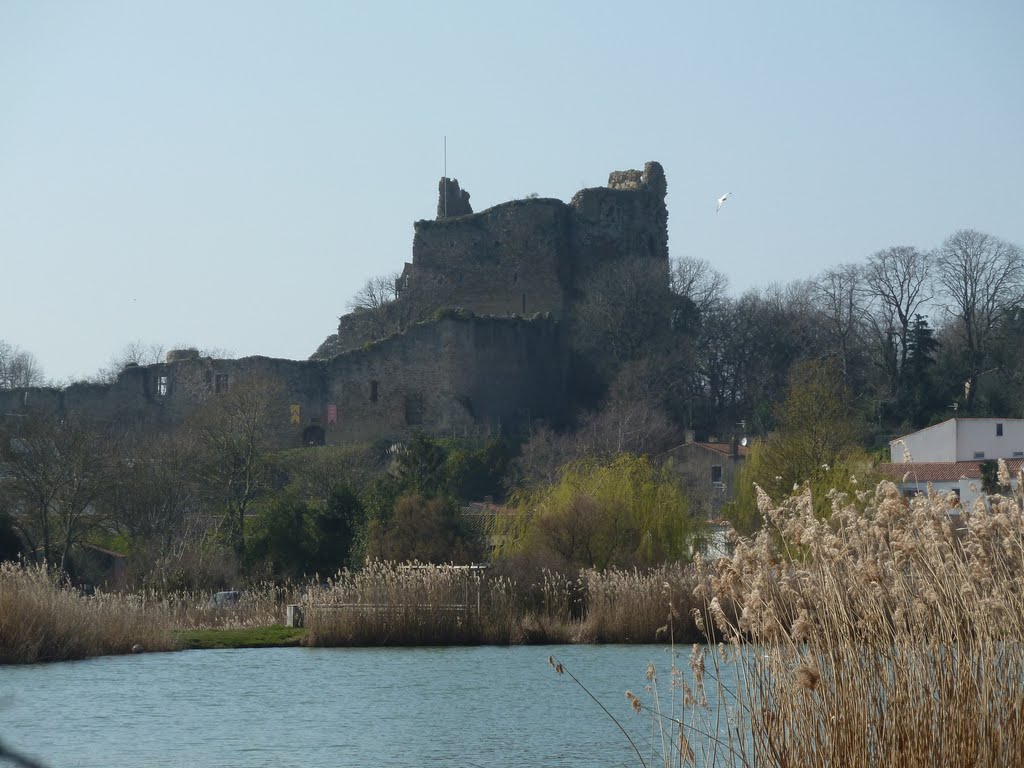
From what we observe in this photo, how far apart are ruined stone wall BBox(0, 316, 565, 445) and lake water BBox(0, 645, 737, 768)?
23.7 m

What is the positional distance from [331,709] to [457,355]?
29066mm

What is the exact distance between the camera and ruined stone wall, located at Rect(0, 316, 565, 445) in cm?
4438

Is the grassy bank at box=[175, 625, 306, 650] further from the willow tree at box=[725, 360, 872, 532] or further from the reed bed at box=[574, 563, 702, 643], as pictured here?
the willow tree at box=[725, 360, 872, 532]

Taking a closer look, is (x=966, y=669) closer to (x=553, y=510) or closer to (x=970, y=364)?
(x=553, y=510)

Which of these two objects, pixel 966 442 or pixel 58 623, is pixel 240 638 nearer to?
pixel 58 623

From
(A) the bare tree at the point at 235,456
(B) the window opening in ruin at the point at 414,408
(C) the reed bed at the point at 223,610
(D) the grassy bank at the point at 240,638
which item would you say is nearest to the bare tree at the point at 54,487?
(A) the bare tree at the point at 235,456

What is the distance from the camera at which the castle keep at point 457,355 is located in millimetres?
44594

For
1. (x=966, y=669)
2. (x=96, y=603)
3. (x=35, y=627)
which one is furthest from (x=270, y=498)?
(x=966, y=669)

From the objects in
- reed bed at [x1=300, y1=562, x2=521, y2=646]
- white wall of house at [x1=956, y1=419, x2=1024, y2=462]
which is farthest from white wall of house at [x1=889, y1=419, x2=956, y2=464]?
reed bed at [x1=300, y1=562, x2=521, y2=646]

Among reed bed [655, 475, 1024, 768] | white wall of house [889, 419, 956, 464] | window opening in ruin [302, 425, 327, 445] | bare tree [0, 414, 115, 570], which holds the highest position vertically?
window opening in ruin [302, 425, 327, 445]

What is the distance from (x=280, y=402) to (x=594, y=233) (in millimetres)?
12275

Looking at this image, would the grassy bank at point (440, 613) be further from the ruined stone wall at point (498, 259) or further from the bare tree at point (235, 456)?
the ruined stone wall at point (498, 259)

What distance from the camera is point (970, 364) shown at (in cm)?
4700

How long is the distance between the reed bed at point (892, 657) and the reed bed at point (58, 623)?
1216 cm
